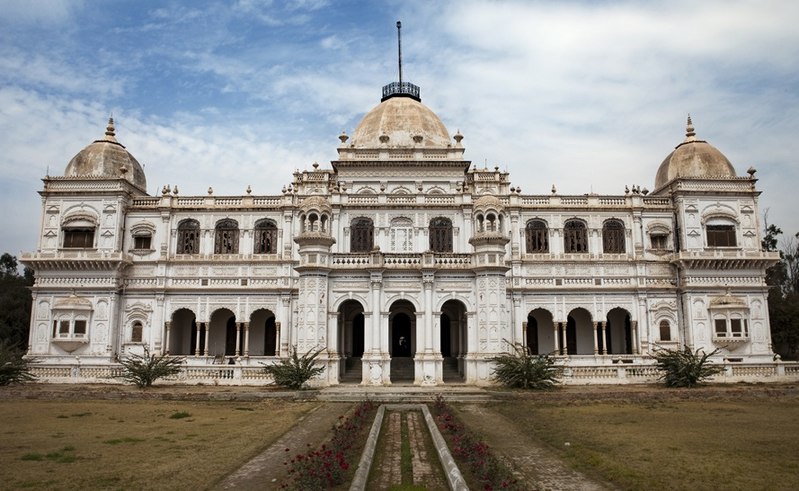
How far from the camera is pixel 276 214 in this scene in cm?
3975

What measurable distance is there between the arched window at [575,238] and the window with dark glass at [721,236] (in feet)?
24.9

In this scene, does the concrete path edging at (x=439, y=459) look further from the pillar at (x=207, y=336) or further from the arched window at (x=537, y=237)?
the arched window at (x=537, y=237)

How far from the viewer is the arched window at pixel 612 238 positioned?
3938 cm

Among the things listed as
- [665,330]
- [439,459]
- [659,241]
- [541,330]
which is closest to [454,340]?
[541,330]

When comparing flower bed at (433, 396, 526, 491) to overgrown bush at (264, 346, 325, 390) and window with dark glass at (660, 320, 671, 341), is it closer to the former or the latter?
overgrown bush at (264, 346, 325, 390)

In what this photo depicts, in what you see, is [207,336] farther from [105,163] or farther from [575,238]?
[575,238]

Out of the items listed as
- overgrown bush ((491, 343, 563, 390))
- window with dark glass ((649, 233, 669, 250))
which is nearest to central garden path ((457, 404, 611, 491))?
overgrown bush ((491, 343, 563, 390))

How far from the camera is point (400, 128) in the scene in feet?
140

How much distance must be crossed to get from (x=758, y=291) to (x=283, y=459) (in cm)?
3548

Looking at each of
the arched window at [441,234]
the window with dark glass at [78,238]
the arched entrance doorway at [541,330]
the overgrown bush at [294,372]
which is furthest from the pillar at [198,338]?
the arched entrance doorway at [541,330]

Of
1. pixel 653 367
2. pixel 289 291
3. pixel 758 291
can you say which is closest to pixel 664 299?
pixel 758 291

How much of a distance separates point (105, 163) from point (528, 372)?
3035 cm

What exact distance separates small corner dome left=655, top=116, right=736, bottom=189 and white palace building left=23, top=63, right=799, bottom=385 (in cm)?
13

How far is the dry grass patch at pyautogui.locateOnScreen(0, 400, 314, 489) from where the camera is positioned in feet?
34.1
